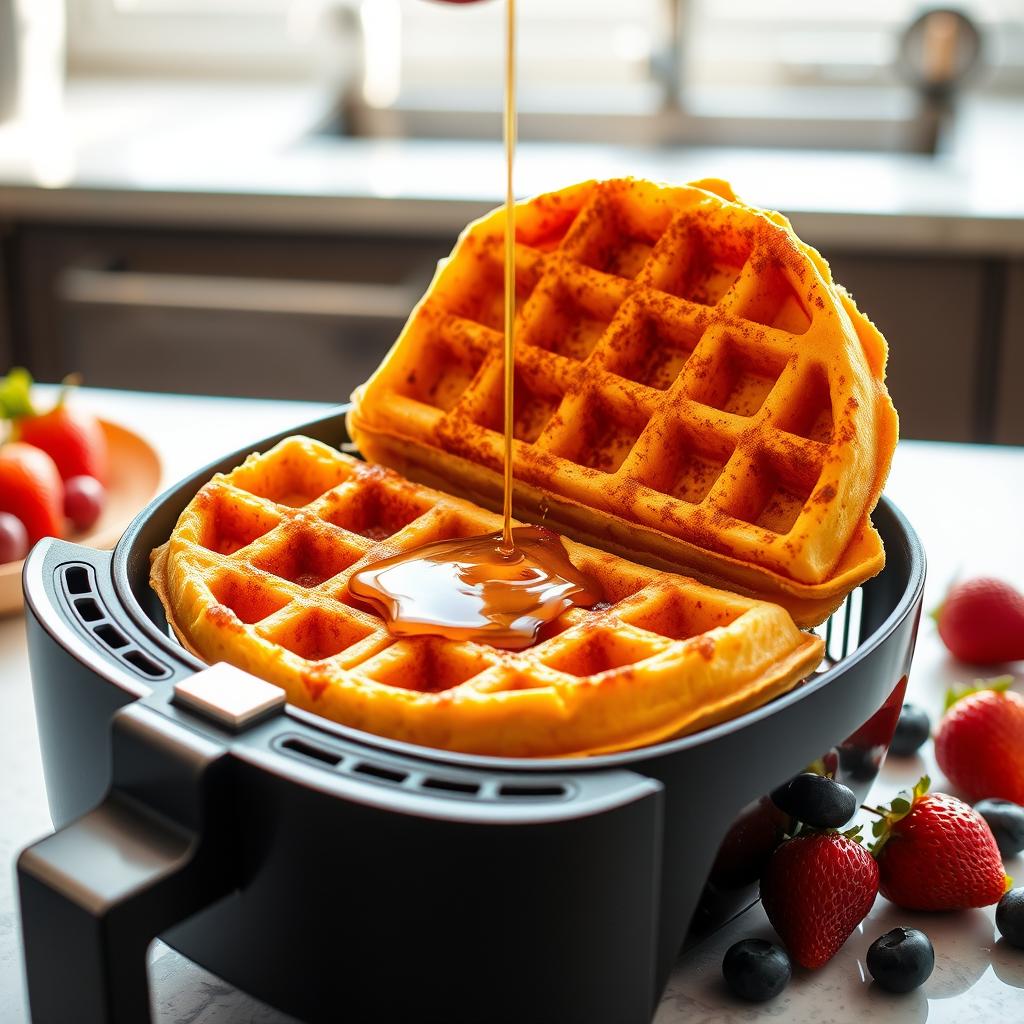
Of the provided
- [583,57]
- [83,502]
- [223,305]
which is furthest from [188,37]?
[83,502]

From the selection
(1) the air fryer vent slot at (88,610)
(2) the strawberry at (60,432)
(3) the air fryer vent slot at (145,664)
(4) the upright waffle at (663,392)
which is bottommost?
(2) the strawberry at (60,432)

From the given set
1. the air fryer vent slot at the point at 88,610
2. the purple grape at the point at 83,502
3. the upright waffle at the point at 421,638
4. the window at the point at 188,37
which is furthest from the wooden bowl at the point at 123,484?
the window at the point at 188,37

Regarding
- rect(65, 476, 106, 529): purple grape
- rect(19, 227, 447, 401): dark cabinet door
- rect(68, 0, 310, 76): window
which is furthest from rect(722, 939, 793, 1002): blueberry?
rect(68, 0, 310, 76): window

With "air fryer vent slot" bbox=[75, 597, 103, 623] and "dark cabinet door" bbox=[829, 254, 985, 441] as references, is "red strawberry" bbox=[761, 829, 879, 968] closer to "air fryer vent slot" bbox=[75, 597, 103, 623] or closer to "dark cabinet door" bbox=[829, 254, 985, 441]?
"air fryer vent slot" bbox=[75, 597, 103, 623]

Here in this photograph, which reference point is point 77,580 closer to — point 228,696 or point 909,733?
point 228,696

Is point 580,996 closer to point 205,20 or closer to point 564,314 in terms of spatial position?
point 564,314

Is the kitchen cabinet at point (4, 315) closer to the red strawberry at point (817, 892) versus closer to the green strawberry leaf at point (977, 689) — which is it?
the green strawberry leaf at point (977, 689)
